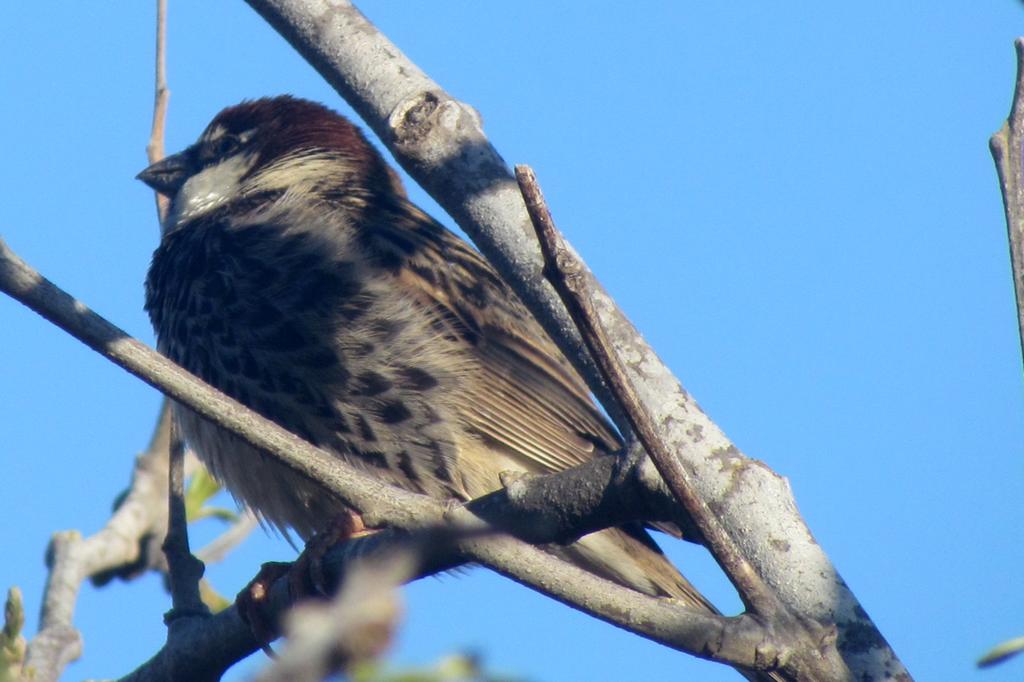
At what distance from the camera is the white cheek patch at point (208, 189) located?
6.44 m

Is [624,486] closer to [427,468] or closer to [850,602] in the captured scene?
[850,602]

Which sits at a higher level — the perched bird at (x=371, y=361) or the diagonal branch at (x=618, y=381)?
the perched bird at (x=371, y=361)

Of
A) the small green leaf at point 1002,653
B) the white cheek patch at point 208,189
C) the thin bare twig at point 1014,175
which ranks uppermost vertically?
the white cheek patch at point 208,189

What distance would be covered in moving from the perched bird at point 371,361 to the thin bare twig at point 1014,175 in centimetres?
237

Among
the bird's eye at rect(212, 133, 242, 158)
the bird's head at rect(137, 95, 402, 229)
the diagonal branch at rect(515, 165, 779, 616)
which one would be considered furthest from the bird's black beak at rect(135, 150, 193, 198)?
the diagonal branch at rect(515, 165, 779, 616)

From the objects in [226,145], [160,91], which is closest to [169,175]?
[226,145]

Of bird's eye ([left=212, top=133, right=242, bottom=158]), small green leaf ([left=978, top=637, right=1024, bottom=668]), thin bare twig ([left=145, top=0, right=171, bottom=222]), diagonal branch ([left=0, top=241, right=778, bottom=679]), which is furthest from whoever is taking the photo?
bird's eye ([left=212, top=133, right=242, bottom=158])

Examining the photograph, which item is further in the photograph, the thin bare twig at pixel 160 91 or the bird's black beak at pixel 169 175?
the bird's black beak at pixel 169 175

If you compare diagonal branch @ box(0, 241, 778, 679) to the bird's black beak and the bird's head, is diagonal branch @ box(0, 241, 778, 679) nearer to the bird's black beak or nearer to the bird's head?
the bird's head

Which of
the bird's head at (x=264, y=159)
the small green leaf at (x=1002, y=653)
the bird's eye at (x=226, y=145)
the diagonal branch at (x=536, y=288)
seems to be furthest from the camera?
the bird's eye at (x=226, y=145)

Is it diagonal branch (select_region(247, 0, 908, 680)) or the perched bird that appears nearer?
diagonal branch (select_region(247, 0, 908, 680))

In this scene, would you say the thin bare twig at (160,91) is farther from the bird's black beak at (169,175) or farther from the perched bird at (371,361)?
the bird's black beak at (169,175)

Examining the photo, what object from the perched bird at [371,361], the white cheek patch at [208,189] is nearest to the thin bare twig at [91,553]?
the perched bird at [371,361]

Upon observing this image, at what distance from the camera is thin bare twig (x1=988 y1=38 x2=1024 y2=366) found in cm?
268
